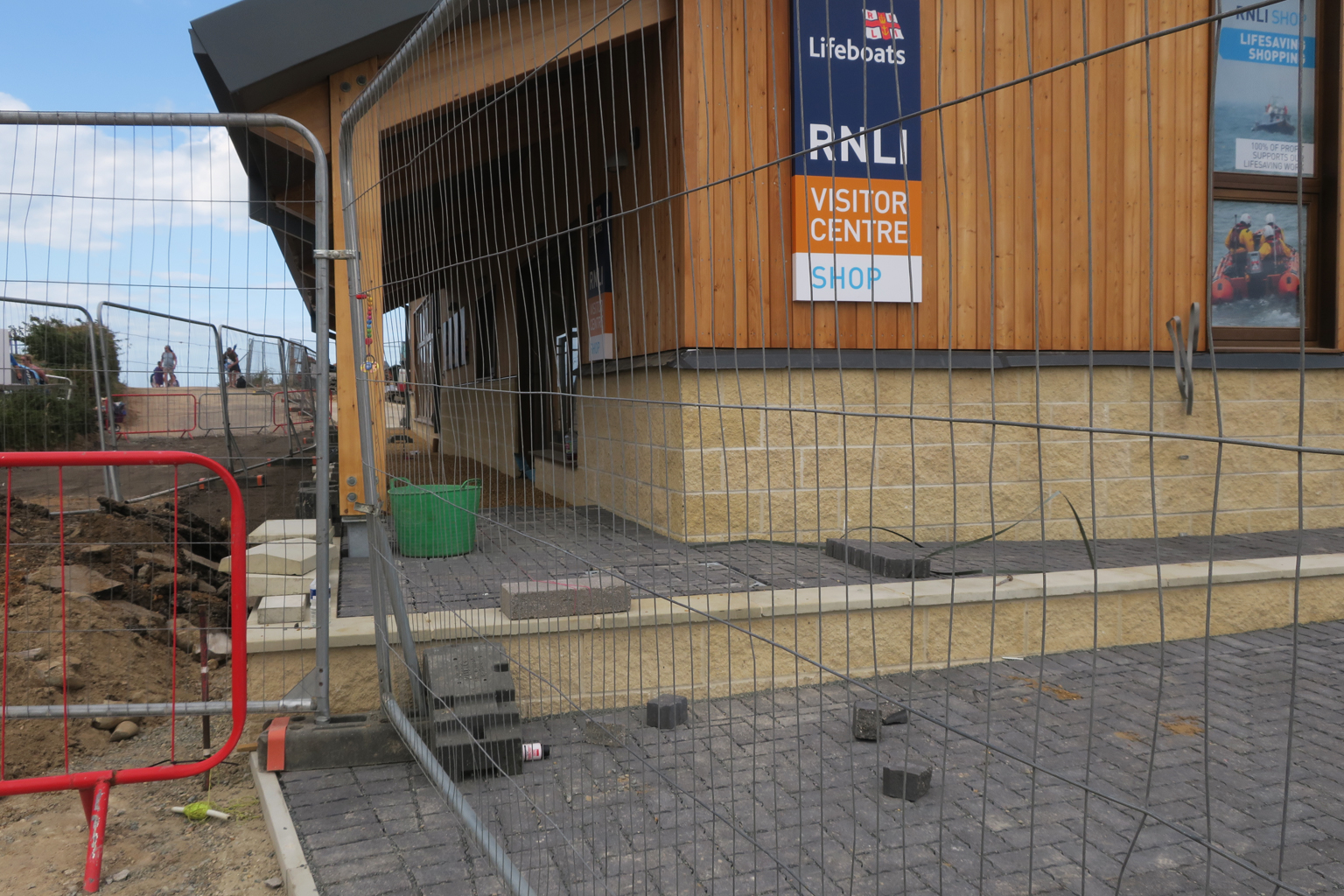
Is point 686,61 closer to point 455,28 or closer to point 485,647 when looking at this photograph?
point 455,28

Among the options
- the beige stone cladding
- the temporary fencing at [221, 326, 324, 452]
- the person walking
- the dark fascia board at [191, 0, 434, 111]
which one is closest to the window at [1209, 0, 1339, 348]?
the beige stone cladding

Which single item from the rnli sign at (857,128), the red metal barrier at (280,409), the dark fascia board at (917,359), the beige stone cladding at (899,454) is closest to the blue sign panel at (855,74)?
the rnli sign at (857,128)

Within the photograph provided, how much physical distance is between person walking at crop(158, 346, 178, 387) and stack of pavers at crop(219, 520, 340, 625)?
1.60 metres

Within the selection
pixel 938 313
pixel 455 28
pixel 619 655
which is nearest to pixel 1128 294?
pixel 938 313

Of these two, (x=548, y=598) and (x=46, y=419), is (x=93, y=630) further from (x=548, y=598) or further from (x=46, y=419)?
(x=46, y=419)

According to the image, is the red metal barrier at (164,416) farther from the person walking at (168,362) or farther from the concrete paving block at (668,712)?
the concrete paving block at (668,712)

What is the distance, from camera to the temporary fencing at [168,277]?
426cm

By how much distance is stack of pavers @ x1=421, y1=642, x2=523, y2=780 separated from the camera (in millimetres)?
3547

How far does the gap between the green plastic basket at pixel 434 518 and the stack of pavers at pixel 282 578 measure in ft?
2.01

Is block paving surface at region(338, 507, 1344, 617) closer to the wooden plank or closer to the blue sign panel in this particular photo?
the wooden plank

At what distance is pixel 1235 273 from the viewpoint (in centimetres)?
752

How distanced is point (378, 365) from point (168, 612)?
309 cm

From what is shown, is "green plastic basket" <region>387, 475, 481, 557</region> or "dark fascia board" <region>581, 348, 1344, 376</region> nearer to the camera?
"green plastic basket" <region>387, 475, 481, 557</region>

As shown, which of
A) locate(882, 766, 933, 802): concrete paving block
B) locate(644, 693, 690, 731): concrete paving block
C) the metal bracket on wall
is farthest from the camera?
locate(644, 693, 690, 731): concrete paving block
